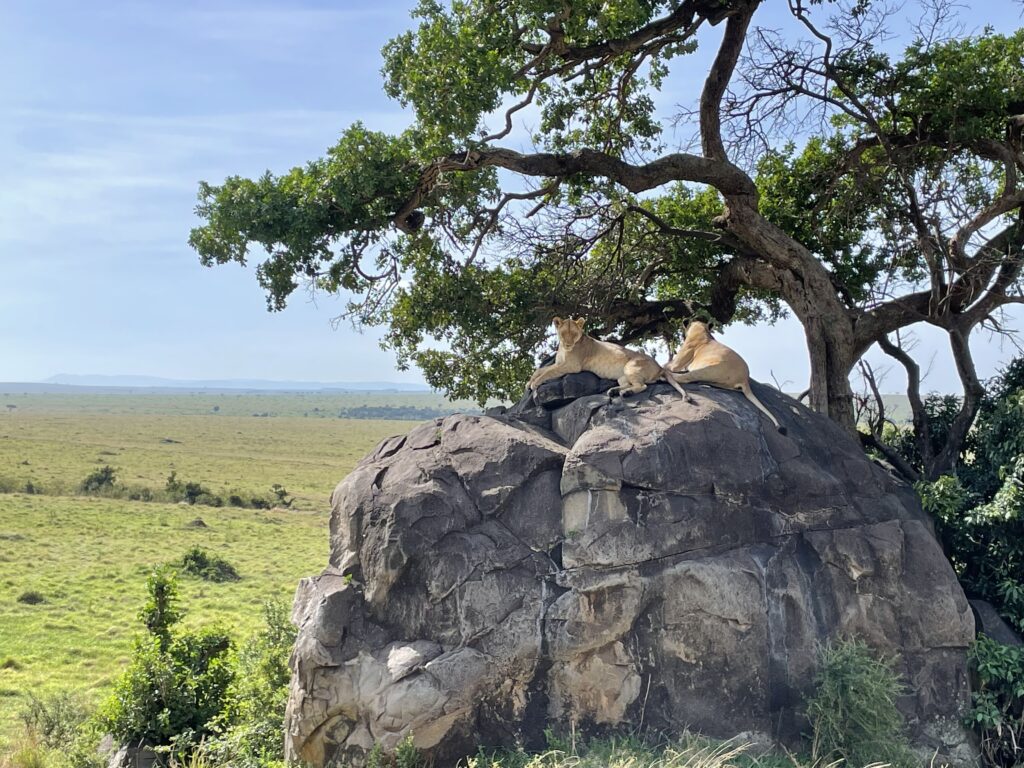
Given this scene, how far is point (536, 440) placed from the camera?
11.0 m

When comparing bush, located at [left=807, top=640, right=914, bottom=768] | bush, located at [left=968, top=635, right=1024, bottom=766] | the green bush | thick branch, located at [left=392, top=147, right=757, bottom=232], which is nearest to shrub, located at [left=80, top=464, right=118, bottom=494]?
the green bush

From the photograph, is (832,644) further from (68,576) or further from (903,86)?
(68,576)

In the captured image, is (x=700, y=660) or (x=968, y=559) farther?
(x=968, y=559)

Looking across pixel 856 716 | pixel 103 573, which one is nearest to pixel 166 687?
pixel 856 716

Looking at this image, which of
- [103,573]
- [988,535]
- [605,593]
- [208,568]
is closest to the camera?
[605,593]

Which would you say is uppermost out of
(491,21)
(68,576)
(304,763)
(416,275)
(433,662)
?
(491,21)

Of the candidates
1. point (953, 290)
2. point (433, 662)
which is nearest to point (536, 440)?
point (433, 662)

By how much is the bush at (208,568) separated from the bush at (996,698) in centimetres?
2638

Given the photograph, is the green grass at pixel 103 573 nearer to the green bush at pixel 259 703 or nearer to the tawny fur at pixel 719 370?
the green bush at pixel 259 703

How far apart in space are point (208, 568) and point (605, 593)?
1015 inches

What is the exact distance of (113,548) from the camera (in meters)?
38.4

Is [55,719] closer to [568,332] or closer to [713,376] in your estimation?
[568,332]

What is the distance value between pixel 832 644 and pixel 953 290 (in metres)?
7.43

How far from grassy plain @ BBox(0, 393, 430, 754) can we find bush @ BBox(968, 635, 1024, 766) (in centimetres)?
1172
